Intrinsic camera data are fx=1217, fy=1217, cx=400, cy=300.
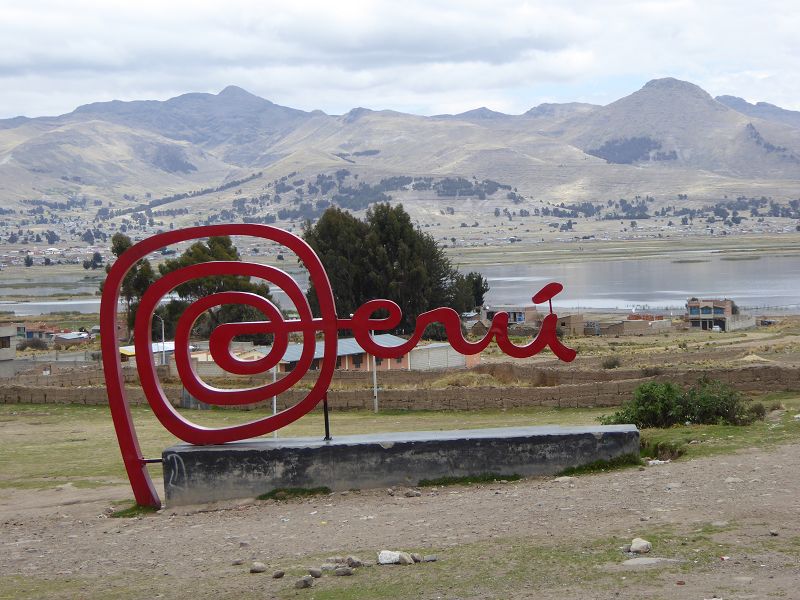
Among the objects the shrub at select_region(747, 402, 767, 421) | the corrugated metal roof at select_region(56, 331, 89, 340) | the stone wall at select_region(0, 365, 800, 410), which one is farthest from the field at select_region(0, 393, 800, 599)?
the corrugated metal roof at select_region(56, 331, 89, 340)

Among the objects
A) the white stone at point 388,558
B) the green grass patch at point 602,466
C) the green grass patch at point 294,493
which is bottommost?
the green grass patch at point 294,493

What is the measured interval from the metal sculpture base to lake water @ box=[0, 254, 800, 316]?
73.3 m

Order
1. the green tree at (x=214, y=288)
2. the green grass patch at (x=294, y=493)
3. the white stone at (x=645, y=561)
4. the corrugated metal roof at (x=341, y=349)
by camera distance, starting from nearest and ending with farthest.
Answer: the white stone at (x=645, y=561) → the green grass patch at (x=294, y=493) → the corrugated metal roof at (x=341, y=349) → the green tree at (x=214, y=288)

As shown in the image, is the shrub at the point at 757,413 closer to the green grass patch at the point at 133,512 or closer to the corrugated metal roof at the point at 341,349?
the green grass patch at the point at 133,512

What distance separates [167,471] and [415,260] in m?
49.2

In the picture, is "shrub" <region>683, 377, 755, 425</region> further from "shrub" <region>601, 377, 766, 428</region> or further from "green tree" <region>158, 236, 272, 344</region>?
"green tree" <region>158, 236, 272, 344</region>

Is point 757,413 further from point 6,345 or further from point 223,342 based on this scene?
point 6,345

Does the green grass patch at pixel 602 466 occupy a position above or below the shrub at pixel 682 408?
below

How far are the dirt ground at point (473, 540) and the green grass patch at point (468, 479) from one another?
21 centimetres

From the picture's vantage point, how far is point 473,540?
12.7 meters

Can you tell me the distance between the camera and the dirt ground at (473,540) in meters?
10.8

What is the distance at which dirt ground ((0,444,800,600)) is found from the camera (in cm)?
1076

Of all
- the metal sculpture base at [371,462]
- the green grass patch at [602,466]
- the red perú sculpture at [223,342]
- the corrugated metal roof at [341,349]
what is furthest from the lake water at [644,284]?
the red perú sculpture at [223,342]

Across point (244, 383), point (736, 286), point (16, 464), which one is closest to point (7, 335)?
point (244, 383)
